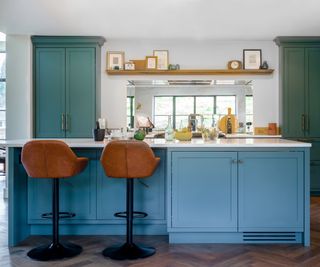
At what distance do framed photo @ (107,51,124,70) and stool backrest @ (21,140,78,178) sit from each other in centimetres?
321

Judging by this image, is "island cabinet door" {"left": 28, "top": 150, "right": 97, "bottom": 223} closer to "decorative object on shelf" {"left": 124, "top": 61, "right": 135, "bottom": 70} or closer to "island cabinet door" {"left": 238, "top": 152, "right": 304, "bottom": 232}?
"island cabinet door" {"left": 238, "top": 152, "right": 304, "bottom": 232}

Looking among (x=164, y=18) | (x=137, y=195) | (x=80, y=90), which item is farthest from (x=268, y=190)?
(x=80, y=90)

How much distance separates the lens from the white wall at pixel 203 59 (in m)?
5.89

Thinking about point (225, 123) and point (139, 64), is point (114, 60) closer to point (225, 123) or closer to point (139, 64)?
point (139, 64)

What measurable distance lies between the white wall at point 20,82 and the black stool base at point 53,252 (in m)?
2.86

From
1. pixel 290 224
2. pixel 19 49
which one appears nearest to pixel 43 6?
pixel 19 49

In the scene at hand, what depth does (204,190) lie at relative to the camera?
3.23 m

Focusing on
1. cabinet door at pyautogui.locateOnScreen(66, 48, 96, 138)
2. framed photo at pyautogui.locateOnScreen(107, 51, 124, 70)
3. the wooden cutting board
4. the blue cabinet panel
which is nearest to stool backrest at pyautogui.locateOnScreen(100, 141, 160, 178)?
the blue cabinet panel

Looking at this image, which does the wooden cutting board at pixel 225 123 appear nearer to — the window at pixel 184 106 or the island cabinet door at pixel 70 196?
the window at pixel 184 106

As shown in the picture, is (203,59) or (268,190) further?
(203,59)

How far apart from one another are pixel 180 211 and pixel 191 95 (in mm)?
3722

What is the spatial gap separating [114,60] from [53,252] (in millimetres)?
3597

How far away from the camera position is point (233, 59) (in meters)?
5.90

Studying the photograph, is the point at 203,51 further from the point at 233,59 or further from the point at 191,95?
the point at 191,95
